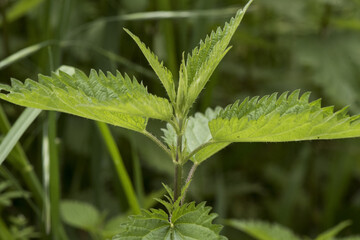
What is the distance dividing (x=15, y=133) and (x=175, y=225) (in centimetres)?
31

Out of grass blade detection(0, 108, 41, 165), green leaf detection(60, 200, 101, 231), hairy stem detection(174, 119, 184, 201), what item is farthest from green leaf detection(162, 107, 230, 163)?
green leaf detection(60, 200, 101, 231)

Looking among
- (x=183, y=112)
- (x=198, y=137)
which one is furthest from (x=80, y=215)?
(x=183, y=112)

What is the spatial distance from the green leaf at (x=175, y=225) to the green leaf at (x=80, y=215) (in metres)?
0.44

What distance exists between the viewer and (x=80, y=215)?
888 mm

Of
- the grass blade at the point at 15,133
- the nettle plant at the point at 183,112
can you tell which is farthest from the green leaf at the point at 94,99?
the grass blade at the point at 15,133

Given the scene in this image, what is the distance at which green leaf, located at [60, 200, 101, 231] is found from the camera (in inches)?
33.4

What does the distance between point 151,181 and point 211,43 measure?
0.90 m

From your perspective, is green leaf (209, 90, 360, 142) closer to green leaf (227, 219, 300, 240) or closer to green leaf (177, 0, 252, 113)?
→ green leaf (177, 0, 252, 113)

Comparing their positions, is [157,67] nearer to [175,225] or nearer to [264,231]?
[175,225]

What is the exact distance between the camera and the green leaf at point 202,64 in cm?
42

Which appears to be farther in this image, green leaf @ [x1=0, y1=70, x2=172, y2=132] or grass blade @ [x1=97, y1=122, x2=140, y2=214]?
grass blade @ [x1=97, y1=122, x2=140, y2=214]

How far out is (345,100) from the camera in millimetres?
1142

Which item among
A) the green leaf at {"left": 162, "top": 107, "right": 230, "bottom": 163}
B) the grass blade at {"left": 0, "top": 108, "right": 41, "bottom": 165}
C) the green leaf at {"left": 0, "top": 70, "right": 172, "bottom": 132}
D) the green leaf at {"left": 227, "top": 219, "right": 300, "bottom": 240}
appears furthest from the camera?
the green leaf at {"left": 227, "top": 219, "right": 300, "bottom": 240}

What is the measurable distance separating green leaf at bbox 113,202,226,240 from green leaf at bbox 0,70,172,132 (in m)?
0.08
